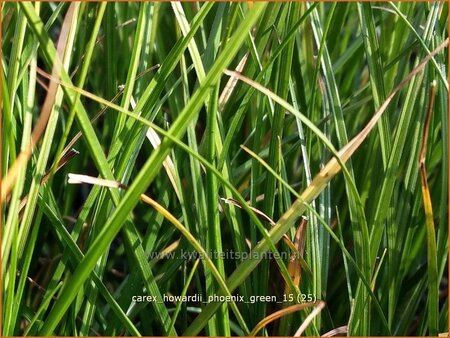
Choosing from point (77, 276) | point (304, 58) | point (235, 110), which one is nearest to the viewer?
point (77, 276)

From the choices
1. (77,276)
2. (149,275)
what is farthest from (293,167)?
(77,276)

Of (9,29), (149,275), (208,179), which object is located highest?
(9,29)

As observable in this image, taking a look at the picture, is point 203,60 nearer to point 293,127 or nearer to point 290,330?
point 293,127

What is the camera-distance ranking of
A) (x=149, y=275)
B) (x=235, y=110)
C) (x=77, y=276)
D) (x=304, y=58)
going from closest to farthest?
(x=77, y=276), (x=149, y=275), (x=235, y=110), (x=304, y=58)

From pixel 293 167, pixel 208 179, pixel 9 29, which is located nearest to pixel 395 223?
pixel 293 167

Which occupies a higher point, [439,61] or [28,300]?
[439,61]

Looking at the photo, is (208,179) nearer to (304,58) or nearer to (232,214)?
(232,214)

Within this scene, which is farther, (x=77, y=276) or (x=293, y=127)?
(x=293, y=127)
